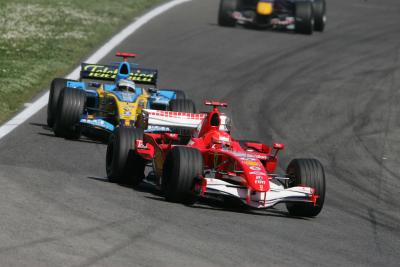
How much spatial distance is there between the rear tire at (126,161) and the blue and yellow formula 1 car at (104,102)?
273 centimetres

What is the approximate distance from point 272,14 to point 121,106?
49.4ft

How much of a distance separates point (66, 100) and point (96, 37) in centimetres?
1127

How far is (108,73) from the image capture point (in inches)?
765

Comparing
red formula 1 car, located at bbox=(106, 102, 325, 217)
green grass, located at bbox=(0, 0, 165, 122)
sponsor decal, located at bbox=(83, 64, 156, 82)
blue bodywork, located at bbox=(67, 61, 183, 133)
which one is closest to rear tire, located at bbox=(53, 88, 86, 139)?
blue bodywork, located at bbox=(67, 61, 183, 133)

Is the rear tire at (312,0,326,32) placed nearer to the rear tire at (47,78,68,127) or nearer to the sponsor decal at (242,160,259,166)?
the rear tire at (47,78,68,127)

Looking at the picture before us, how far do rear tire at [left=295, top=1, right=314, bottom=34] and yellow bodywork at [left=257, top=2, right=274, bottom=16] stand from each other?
2.56ft

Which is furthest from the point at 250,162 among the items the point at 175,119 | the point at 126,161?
the point at 175,119

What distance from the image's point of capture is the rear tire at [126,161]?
1440 cm

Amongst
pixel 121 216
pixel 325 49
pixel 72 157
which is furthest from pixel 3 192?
pixel 325 49

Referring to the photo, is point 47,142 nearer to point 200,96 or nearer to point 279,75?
point 200,96

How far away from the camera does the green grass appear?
22.6 metres

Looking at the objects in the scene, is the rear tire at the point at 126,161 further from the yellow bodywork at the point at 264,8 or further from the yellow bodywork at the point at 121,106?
the yellow bodywork at the point at 264,8

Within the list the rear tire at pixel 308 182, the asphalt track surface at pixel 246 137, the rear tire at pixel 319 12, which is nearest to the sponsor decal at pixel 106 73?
the asphalt track surface at pixel 246 137

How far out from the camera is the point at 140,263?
9484mm
